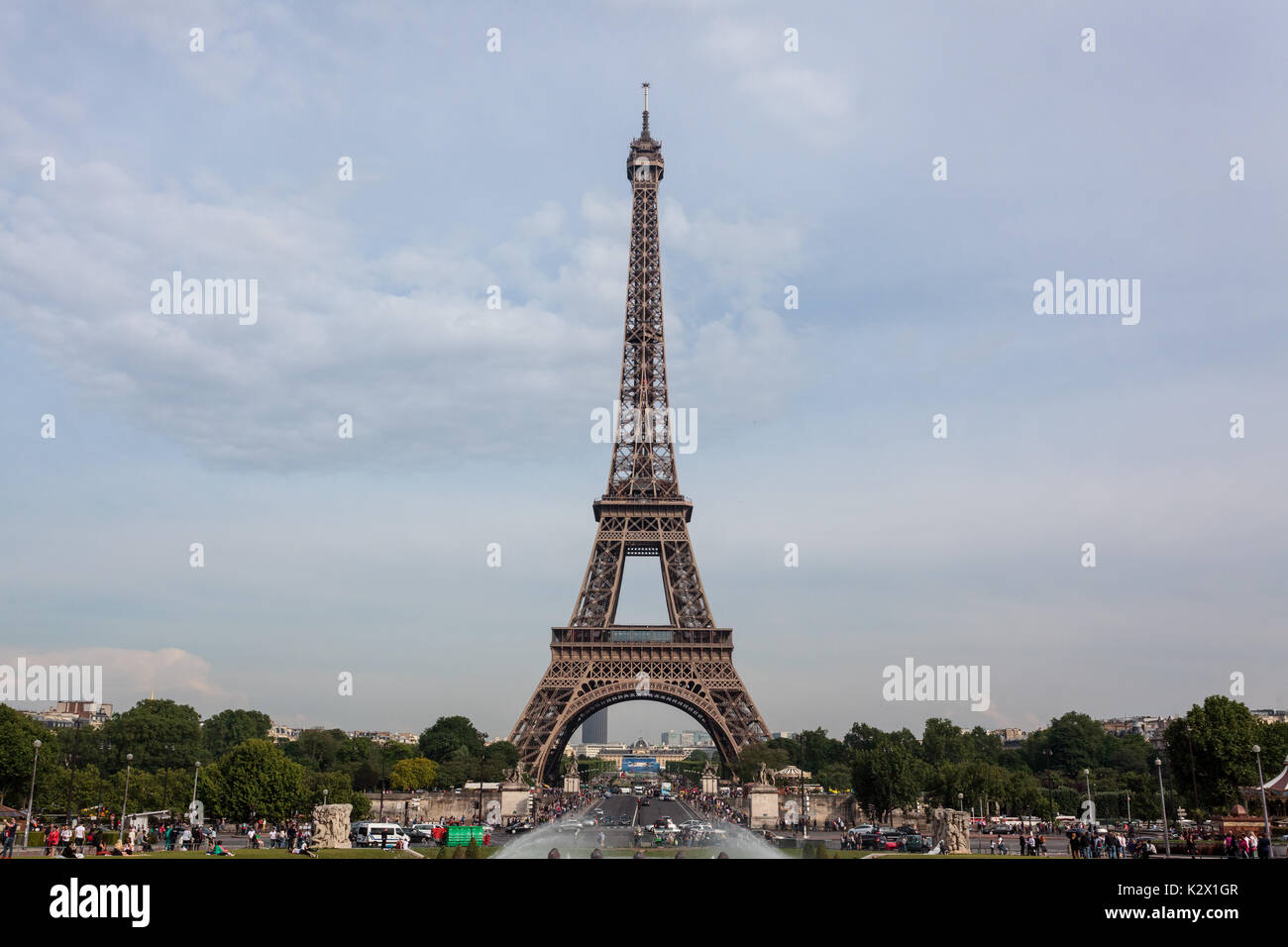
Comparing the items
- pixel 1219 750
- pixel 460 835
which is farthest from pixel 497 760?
pixel 1219 750

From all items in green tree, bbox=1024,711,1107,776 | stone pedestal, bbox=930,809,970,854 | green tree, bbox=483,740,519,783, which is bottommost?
green tree, bbox=1024,711,1107,776

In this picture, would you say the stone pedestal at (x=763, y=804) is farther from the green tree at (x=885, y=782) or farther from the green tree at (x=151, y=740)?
the green tree at (x=151, y=740)

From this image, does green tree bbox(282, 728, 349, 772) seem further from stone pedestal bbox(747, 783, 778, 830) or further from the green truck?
the green truck

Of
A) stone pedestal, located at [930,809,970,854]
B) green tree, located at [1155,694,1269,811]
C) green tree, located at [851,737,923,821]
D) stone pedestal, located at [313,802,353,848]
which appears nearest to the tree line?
stone pedestal, located at [313,802,353,848]

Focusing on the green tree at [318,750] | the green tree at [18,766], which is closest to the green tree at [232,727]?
the green tree at [318,750]
